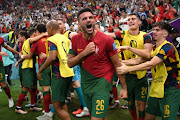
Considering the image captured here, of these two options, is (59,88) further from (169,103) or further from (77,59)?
(169,103)

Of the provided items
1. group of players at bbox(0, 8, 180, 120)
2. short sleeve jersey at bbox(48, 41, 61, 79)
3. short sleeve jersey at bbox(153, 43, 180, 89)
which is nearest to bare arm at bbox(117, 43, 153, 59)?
group of players at bbox(0, 8, 180, 120)

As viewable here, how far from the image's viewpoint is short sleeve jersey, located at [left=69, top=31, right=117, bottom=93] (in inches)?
99.2

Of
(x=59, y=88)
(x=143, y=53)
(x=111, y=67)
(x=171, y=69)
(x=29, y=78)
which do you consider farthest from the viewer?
(x=29, y=78)

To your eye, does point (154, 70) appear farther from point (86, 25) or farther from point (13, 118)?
point (13, 118)

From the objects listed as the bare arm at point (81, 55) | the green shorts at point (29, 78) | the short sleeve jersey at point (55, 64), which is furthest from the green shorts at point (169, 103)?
the green shorts at point (29, 78)

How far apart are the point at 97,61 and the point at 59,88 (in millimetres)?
1309

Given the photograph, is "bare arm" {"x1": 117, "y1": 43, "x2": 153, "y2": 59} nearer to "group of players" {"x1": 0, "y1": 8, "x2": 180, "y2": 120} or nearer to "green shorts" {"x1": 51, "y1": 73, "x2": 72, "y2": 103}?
"group of players" {"x1": 0, "y1": 8, "x2": 180, "y2": 120}

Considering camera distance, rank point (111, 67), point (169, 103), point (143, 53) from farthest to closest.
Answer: point (143, 53) → point (169, 103) → point (111, 67)

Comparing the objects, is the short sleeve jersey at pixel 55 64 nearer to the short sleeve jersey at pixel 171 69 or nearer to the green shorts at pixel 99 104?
the green shorts at pixel 99 104

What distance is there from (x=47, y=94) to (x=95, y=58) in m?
2.37

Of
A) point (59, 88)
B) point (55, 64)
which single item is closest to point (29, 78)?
point (55, 64)

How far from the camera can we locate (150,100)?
3074mm

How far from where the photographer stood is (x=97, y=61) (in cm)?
254

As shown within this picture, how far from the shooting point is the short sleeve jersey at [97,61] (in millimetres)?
2520
